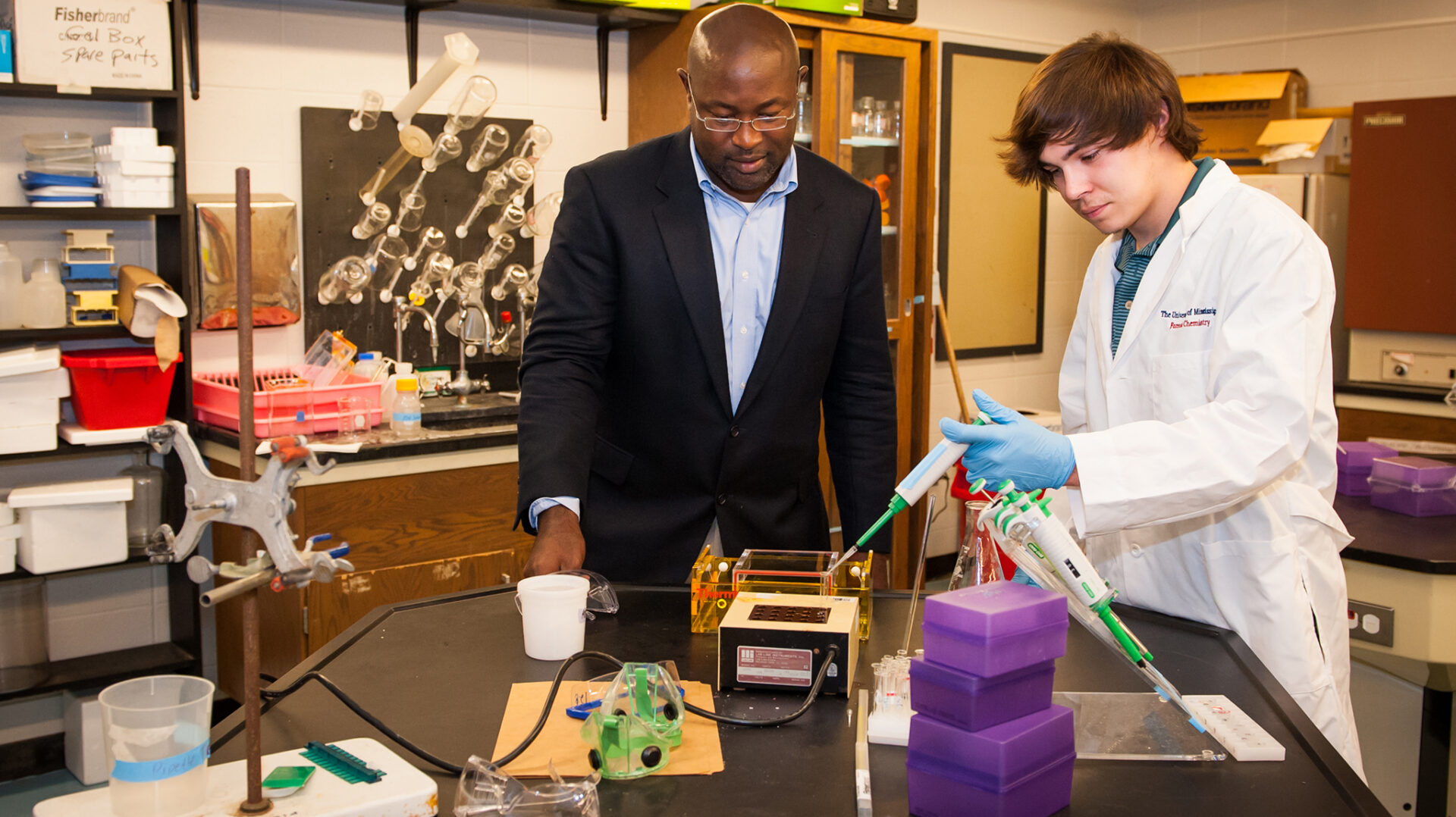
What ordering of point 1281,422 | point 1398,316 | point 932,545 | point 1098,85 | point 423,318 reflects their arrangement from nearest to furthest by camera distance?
point 1281,422 → point 1098,85 → point 423,318 → point 1398,316 → point 932,545

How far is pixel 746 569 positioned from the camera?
4.87ft

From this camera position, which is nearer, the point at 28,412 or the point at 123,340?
the point at 28,412

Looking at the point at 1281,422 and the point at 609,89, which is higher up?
the point at 609,89

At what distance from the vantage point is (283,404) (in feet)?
9.50

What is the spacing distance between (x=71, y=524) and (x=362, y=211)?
46.2 inches

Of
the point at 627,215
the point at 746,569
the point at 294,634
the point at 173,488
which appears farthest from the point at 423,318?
the point at 746,569

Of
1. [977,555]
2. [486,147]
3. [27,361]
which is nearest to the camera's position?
[977,555]

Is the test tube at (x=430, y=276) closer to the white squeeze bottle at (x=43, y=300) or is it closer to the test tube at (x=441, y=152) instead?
the test tube at (x=441, y=152)

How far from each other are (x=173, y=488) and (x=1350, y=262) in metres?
4.07

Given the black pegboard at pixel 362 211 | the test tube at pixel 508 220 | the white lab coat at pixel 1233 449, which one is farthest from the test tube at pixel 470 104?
the white lab coat at pixel 1233 449

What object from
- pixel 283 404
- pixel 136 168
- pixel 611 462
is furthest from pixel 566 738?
pixel 136 168

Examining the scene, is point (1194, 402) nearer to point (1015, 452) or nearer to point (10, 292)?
point (1015, 452)

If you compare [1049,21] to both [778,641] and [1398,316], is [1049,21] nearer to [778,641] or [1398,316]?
[1398,316]

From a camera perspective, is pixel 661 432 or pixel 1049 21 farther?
pixel 1049 21
